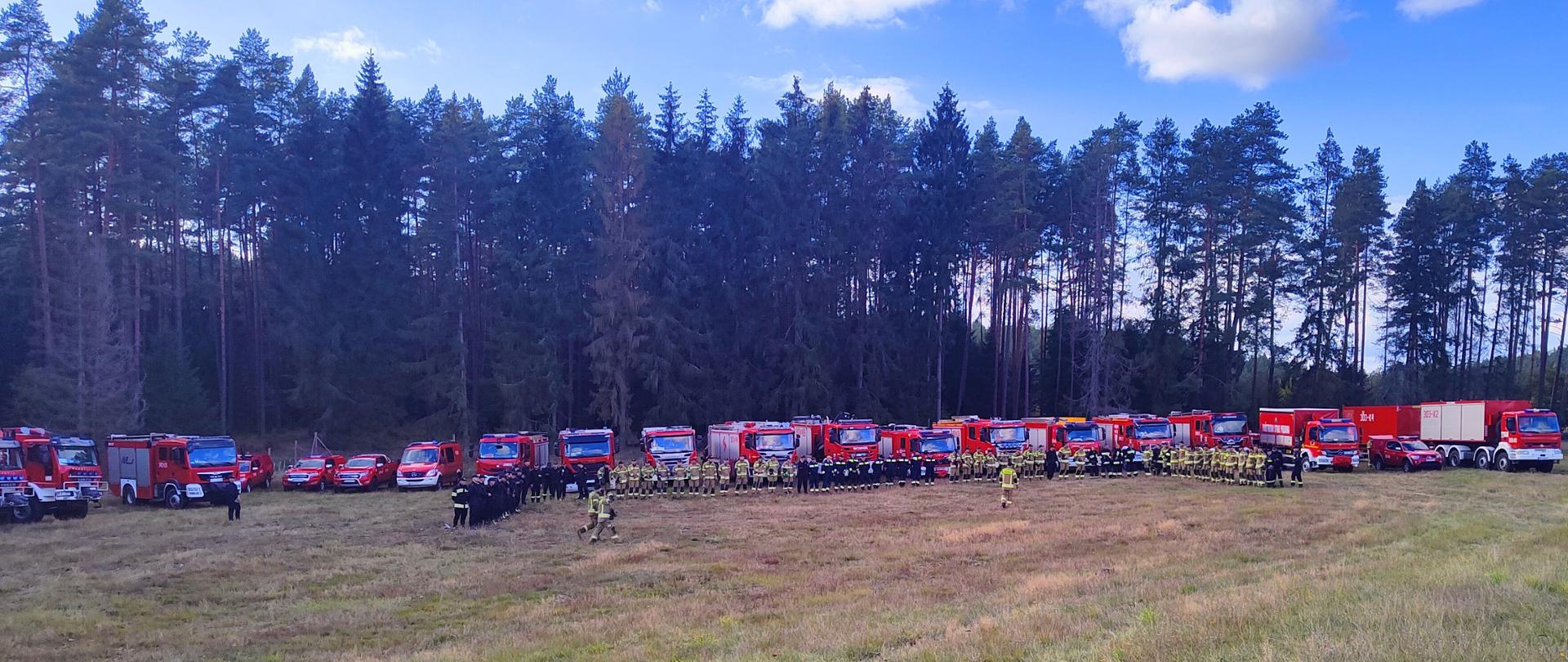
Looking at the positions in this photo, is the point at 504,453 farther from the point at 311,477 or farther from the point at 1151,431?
the point at 1151,431

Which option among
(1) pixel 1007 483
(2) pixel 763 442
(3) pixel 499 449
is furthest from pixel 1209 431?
(3) pixel 499 449

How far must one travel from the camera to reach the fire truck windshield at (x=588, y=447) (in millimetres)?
34312

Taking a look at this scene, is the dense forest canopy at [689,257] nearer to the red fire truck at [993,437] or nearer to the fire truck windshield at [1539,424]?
the red fire truck at [993,437]

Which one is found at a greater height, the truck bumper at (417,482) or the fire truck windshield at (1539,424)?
the fire truck windshield at (1539,424)

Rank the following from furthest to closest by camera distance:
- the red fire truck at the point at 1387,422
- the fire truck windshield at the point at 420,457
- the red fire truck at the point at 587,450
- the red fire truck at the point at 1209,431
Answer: the red fire truck at the point at 1209,431 < the red fire truck at the point at 1387,422 < the fire truck windshield at the point at 420,457 < the red fire truck at the point at 587,450

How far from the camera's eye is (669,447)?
34.9m

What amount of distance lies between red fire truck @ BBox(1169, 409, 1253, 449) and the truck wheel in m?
38.6

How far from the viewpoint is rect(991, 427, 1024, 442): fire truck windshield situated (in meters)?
40.2

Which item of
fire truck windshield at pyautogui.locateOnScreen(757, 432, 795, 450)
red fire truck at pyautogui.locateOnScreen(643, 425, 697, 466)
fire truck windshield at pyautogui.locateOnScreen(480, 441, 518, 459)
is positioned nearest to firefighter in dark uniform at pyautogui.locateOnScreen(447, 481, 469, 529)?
red fire truck at pyautogui.locateOnScreen(643, 425, 697, 466)

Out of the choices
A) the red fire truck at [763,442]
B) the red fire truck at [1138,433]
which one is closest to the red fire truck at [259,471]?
the red fire truck at [763,442]

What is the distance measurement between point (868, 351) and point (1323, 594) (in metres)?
43.5

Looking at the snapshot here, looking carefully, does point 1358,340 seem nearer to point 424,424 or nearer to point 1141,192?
point 1141,192

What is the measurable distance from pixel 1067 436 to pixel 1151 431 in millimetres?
4441

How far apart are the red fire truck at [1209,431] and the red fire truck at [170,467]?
3793cm
